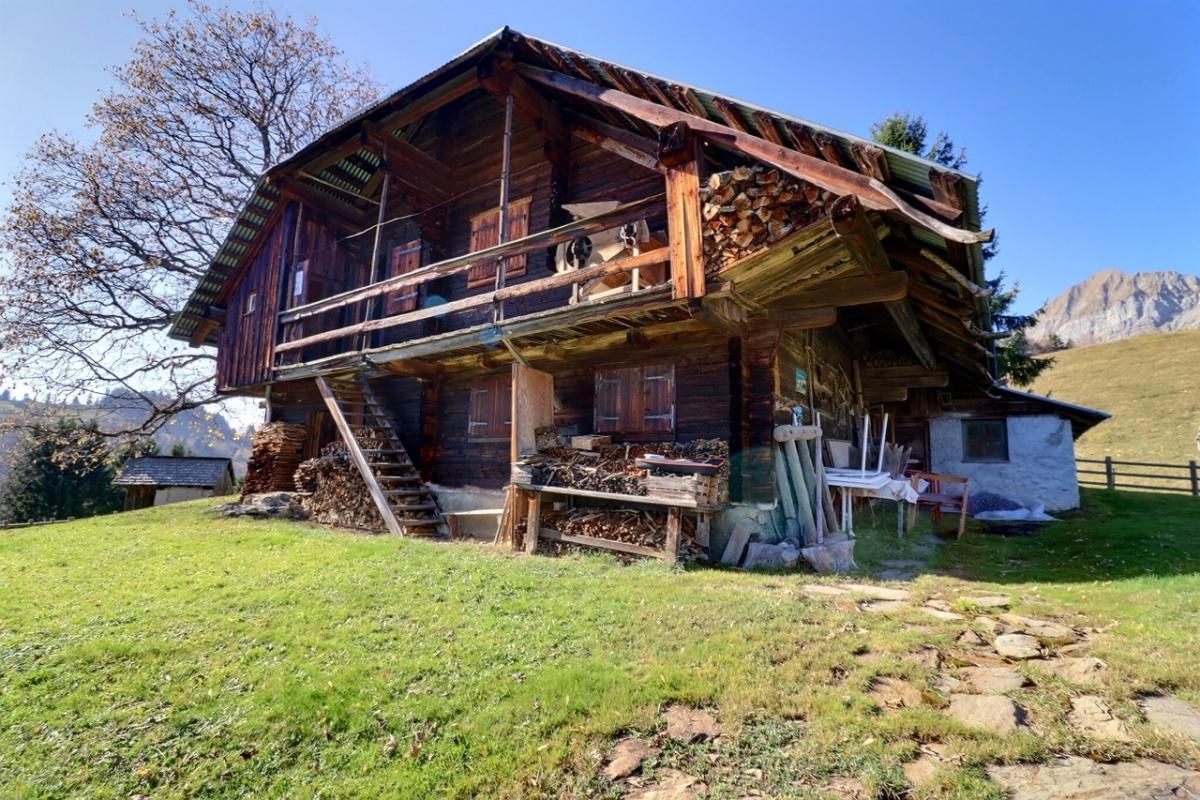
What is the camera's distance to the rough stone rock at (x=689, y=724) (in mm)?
3275

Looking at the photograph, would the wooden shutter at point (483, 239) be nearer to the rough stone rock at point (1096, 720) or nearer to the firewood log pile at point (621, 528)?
the firewood log pile at point (621, 528)

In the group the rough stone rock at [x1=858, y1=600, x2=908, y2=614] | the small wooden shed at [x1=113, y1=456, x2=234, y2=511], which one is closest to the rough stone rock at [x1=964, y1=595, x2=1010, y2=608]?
the rough stone rock at [x1=858, y1=600, x2=908, y2=614]

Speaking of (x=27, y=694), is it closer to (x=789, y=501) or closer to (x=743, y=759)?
(x=743, y=759)

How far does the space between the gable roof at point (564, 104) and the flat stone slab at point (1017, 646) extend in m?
3.97

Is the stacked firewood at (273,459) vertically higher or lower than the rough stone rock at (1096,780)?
higher

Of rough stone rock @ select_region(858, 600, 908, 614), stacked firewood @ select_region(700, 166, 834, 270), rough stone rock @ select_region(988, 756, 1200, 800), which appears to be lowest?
rough stone rock @ select_region(988, 756, 1200, 800)

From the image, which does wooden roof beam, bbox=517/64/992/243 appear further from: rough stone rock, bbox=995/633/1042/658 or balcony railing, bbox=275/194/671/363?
rough stone rock, bbox=995/633/1042/658

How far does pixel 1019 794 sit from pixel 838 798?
2.76 feet

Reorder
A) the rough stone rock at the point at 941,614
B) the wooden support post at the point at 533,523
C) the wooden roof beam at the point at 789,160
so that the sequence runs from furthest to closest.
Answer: the wooden support post at the point at 533,523 < the wooden roof beam at the point at 789,160 < the rough stone rock at the point at 941,614

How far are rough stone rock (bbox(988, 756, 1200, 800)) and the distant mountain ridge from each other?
528 feet

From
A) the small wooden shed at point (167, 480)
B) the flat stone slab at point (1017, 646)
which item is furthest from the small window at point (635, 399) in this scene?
the small wooden shed at point (167, 480)

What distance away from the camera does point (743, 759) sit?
3018 millimetres

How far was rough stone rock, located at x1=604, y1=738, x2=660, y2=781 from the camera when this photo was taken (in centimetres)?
299

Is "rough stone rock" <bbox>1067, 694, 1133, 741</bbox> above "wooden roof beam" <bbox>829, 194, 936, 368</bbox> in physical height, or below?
below
